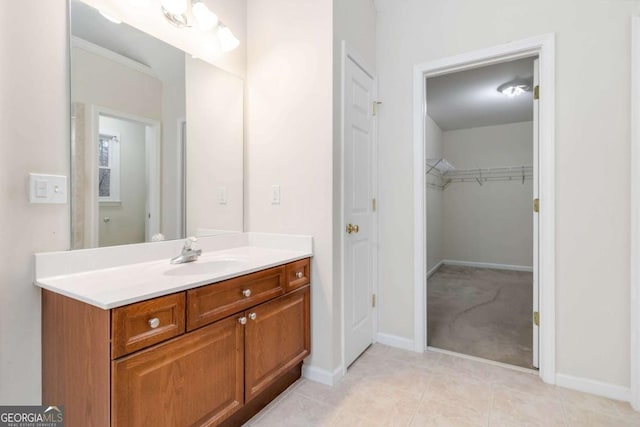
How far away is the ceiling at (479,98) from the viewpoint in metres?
3.20

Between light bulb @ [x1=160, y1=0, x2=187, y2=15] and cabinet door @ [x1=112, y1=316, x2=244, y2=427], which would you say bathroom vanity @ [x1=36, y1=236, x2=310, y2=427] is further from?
light bulb @ [x1=160, y1=0, x2=187, y2=15]

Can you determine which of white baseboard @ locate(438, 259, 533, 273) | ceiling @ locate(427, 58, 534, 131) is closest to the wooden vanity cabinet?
ceiling @ locate(427, 58, 534, 131)

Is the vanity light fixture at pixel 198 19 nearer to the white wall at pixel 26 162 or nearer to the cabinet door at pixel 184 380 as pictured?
the white wall at pixel 26 162

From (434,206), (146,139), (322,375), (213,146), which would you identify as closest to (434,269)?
(434,206)

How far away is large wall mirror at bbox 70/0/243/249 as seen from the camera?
52.0 inches

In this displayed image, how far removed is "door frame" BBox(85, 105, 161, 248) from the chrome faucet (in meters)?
0.18

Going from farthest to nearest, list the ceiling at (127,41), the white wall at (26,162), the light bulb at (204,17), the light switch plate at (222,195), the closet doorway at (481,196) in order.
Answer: the closet doorway at (481,196), the light switch plate at (222,195), the light bulb at (204,17), the ceiling at (127,41), the white wall at (26,162)

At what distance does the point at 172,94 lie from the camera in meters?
1.71

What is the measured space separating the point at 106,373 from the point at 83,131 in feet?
3.34

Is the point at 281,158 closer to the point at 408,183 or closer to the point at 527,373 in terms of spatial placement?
the point at 408,183

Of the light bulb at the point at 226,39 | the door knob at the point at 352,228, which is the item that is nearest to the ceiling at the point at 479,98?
the door knob at the point at 352,228

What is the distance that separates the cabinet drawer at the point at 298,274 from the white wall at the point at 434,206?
3.26 m

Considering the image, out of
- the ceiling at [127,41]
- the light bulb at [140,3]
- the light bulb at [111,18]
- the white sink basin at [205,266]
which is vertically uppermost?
the light bulb at [140,3]

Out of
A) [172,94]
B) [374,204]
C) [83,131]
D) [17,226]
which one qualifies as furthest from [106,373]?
[374,204]
